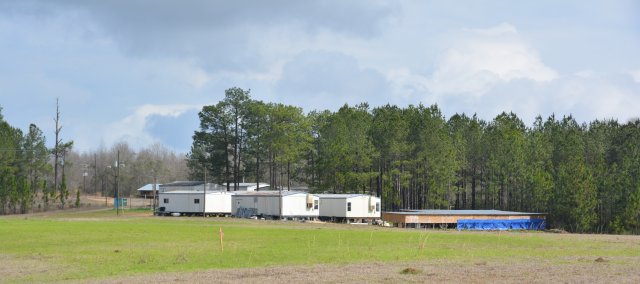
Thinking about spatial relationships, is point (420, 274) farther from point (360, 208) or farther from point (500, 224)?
point (500, 224)

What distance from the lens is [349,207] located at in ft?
299

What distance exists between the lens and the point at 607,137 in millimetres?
105938

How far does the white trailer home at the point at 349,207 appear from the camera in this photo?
91250mm

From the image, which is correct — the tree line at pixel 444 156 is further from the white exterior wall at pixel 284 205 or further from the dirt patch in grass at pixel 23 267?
the dirt patch in grass at pixel 23 267

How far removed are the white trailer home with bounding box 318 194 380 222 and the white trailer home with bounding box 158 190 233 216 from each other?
45.3 feet

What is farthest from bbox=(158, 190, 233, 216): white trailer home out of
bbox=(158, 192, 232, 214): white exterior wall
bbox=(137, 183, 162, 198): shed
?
bbox=(137, 183, 162, 198): shed

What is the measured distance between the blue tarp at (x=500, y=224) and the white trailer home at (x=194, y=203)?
3100 cm

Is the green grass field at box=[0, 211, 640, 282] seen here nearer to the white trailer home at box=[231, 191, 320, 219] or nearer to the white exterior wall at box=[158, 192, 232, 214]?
the white trailer home at box=[231, 191, 320, 219]

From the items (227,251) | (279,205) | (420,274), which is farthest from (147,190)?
(420,274)

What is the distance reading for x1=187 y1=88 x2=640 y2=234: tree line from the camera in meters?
93.5

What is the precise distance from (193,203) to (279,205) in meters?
14.3

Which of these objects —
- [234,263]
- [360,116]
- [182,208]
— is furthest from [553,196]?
[234,263]

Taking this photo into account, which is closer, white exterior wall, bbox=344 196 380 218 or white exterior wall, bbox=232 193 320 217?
white exterior wall, bbox=232 193 320 217

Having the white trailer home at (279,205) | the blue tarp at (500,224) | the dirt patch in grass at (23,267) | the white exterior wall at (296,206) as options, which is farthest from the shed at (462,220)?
the dirt patch in grass at (23,267)
